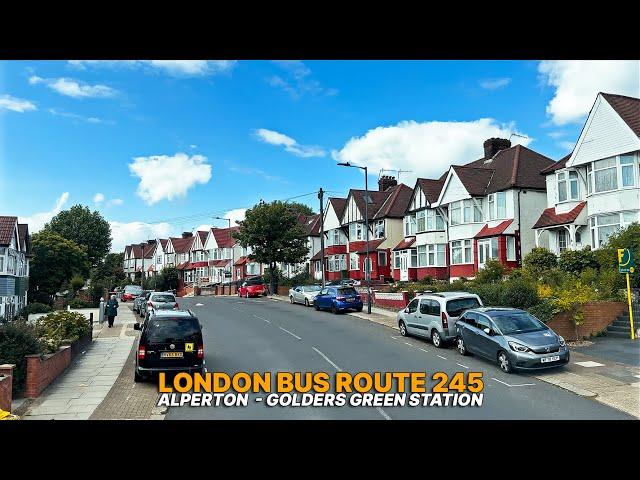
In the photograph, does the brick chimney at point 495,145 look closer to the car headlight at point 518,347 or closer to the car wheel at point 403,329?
the car wheel at point 403,329

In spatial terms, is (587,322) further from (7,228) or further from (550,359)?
(7,228)

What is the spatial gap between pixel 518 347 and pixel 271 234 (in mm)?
38717

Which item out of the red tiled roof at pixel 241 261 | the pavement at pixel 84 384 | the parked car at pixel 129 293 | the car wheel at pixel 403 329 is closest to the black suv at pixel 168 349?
the pavement at pixel 84 384

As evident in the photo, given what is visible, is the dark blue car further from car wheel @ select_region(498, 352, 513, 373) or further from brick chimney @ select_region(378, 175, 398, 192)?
brick chimney @ select_region(378, 175, 398, 192)

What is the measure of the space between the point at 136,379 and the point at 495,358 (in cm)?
933

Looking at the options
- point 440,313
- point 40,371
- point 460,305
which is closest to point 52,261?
point 40,371

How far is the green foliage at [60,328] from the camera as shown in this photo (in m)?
14.4

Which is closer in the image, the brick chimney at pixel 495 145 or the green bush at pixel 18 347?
the green bush at pixel 18 347

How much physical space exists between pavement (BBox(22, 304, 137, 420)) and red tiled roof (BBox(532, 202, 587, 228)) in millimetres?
23355

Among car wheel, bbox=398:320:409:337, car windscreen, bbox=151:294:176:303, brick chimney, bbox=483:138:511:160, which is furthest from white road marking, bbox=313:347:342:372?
brick chimney, bbox=483:138:511:160

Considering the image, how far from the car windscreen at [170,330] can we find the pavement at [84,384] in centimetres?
163

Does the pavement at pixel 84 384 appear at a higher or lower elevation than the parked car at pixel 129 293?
lower

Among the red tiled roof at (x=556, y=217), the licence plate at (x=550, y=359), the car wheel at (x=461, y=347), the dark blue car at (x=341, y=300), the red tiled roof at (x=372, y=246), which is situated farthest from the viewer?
the red tiled roof at (x=372, y=246)

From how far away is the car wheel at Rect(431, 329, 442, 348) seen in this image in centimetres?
1692
